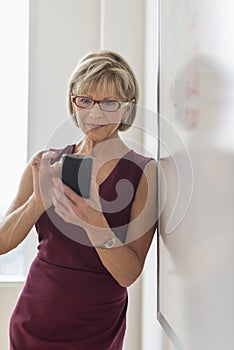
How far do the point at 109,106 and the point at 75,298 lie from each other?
0.47 metres

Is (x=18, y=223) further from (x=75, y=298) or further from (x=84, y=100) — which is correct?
(x=84, y=100)

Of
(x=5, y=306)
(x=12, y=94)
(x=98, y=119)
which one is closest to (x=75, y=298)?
(x=98, y=119)

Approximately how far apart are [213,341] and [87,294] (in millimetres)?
562

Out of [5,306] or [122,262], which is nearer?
[122,262]

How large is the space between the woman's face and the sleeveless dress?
0.08 metres

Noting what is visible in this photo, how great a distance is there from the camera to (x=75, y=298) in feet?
4.43

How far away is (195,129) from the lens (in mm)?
965

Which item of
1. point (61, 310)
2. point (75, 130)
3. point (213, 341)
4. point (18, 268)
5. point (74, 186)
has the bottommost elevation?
point (18, 268)

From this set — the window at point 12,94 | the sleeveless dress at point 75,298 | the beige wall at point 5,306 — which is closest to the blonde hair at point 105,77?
the sleeveless dress at point 75,298

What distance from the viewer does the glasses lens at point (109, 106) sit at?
4.16ft

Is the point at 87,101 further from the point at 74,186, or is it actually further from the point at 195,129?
the point at 195,129

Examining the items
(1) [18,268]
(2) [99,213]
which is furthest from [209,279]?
(1) [18,268]

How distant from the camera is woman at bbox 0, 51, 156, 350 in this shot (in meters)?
1.27

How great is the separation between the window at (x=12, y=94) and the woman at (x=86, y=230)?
0.70 m
